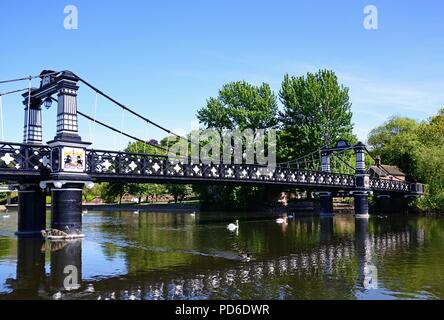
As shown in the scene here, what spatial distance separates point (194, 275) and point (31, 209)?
16.6 m

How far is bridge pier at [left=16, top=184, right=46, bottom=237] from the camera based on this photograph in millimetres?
30172

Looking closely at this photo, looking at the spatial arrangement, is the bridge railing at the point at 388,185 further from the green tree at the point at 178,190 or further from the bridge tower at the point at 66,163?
the green tree at the point at 178,190

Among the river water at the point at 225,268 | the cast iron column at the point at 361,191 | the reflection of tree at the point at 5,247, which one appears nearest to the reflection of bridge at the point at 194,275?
the river water at the point at 225,268

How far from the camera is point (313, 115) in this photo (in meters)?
69.1

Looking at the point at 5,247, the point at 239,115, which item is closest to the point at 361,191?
the point at 239,115

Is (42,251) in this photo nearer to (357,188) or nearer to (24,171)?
(24,171)

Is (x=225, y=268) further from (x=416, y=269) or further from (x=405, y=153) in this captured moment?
(x=405, y=153)

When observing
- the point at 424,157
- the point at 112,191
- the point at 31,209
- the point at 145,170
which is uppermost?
the point at 424,157

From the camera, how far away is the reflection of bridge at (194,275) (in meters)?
15.1

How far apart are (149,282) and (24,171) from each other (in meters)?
13.2

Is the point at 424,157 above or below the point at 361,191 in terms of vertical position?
above

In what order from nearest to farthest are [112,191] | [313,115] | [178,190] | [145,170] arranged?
[145,170]
[313,115]
[178,190]
[112,191]

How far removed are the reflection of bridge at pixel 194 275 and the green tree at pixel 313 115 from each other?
139 ft
